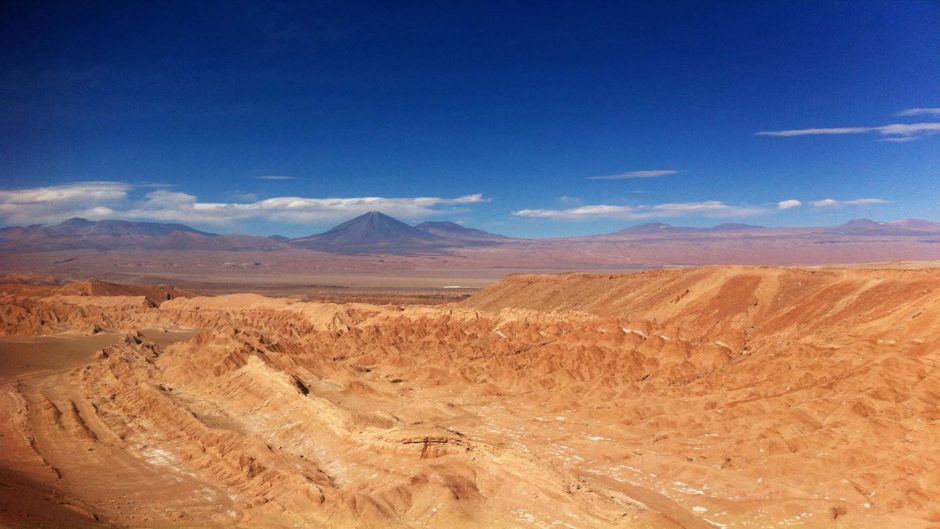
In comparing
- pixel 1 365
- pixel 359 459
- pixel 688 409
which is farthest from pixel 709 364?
pixel 1 365

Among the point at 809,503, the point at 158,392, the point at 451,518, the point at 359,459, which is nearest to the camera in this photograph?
the point at 451,518

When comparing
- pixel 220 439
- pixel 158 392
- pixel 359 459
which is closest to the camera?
pixel 359 459

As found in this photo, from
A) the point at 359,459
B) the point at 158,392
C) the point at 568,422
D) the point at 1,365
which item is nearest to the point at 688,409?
the point at 568,422

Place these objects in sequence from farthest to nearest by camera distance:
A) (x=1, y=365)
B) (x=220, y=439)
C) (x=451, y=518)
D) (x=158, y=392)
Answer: (x=1, y=365) < (x=158, y=392) < (x=220, y=439) < (x=451, y=518)

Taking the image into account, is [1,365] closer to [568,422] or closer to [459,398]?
[459,398]

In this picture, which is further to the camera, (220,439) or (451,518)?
(220,439)

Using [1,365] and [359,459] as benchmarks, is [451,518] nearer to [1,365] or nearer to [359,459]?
[359,459]
